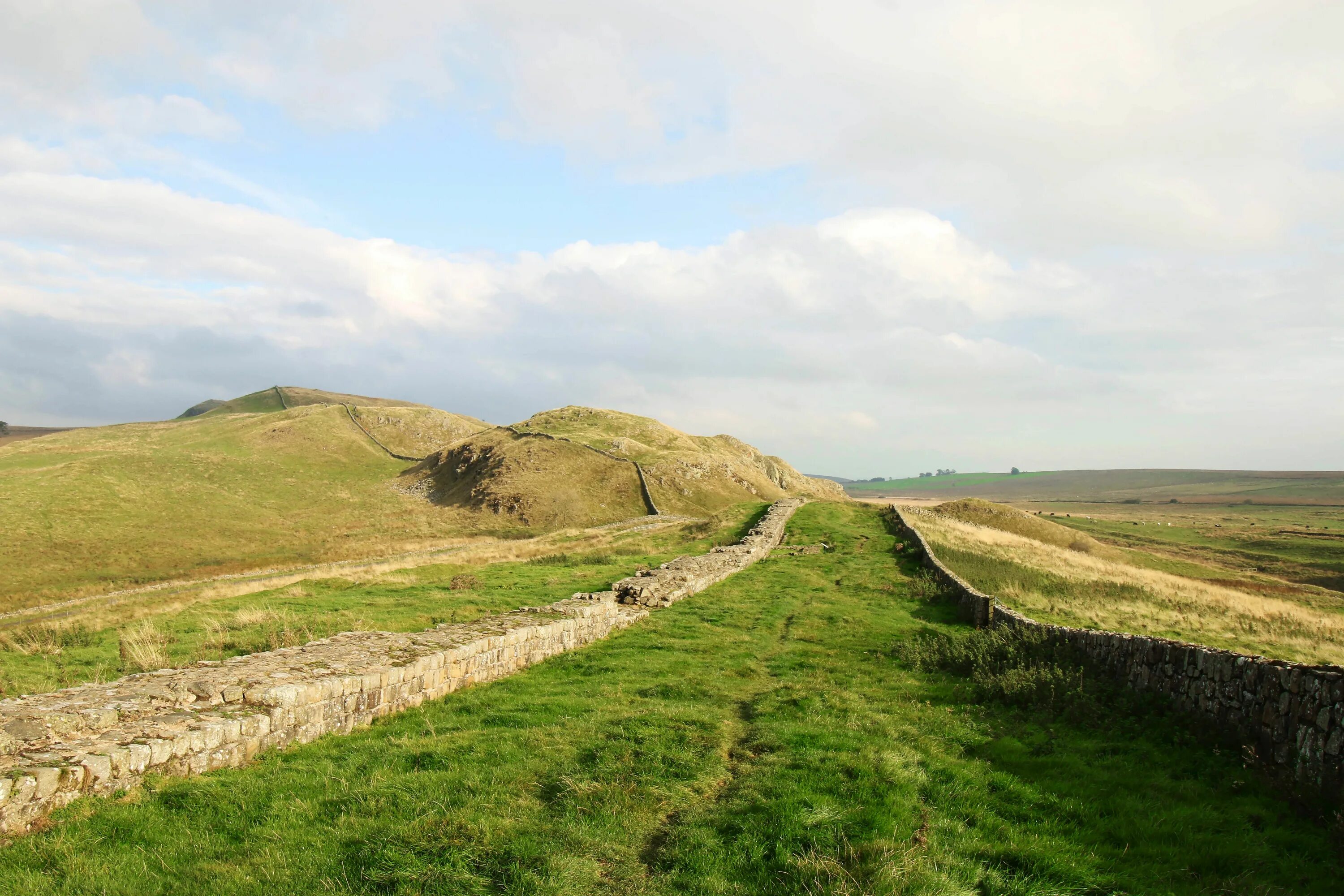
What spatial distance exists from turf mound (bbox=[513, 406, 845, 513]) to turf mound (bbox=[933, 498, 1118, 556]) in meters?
13.8

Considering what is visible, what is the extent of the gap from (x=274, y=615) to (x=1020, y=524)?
167ft

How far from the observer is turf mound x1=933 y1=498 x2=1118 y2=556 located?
46.5 metres

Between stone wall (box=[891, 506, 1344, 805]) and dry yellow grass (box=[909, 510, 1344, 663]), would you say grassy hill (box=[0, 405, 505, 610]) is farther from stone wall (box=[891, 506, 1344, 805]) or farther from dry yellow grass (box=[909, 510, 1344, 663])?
stone wall (box=[891, 506, 1344, 805])

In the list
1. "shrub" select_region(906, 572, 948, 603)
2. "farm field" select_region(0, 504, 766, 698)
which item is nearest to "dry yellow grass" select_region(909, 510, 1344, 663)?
"shrub" select_region(906, 572, 948, 603)

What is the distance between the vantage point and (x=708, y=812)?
6762mm

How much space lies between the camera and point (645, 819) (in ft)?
21.8

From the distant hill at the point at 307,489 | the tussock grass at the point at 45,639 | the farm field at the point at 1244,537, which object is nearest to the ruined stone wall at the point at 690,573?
the tussock grass at the point at 45,639

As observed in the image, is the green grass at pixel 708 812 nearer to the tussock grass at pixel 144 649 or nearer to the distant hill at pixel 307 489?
the tussock grass at pixel 144 649

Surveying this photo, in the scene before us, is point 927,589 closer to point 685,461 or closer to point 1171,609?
point 1171,609

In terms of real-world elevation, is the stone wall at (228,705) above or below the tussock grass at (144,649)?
above

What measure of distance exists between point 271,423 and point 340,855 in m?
110

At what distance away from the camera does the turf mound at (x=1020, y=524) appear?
4653cm

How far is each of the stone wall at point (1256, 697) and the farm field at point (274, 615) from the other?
1427 cm

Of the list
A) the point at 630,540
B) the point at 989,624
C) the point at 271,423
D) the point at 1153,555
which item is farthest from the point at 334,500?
the point at 1153,555
